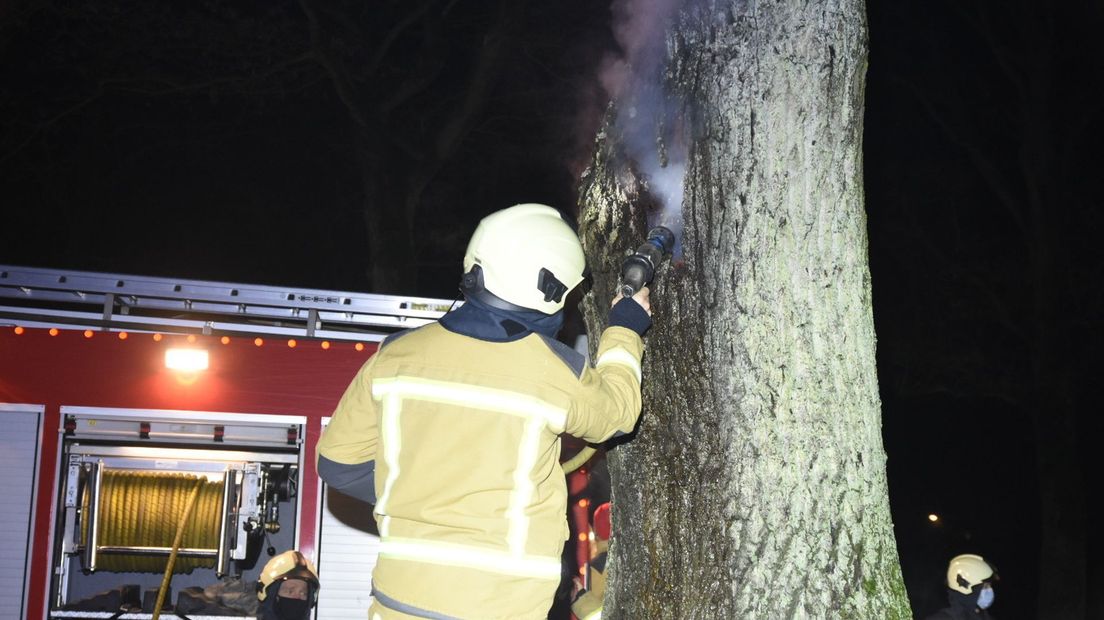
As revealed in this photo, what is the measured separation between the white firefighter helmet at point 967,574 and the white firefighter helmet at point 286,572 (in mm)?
3679

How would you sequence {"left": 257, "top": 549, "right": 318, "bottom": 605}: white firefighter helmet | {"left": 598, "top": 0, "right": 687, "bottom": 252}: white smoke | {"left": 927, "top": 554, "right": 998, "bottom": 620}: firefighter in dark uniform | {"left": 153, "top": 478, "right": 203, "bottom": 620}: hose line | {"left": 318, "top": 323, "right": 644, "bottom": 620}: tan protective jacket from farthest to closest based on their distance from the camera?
{"left": 257, "top": 549, "right": 318, "bottom": 605}: white firefighter helmet
{"left": 153, "top": 478, "right": 203, "bottom": 620}: hose line
{"left": 927, "top": 554, "right": 998, "bottom": 620}: firefighter in dark uniform
{"left": 598, "top": 0, "right": 687, "bottom": 252}: white smoke
{"left": 318, "top": 323, "right": 644, "bottom": 620}: tan protective jacket

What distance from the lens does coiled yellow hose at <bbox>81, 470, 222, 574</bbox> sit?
6.35 meters

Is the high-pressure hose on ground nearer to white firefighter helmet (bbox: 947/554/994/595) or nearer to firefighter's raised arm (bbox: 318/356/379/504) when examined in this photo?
firefighter's raised arm (bbox: 318/356/379/504)

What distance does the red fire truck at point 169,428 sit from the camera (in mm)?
6211

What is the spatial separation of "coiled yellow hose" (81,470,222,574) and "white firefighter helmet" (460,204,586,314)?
4.25 meters

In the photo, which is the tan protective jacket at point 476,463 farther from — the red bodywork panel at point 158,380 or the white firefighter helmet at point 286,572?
the red bodywork panel at point 158,380

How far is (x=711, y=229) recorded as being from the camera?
3053 millimetres

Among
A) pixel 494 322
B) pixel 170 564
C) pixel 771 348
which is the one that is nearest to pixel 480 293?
pixel 494 322

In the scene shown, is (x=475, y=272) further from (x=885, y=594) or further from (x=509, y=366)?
(x=885, y=594)

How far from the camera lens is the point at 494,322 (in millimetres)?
2865

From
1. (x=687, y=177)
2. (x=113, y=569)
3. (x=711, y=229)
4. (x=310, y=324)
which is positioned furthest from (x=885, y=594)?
(x=113, y=569)

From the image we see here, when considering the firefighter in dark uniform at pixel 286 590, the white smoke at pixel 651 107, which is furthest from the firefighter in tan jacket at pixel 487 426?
the firefighter in dark uniform at pixel 286 590

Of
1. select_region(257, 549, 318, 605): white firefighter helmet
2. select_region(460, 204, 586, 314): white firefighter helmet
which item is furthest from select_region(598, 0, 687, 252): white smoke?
select_region(257, 549, 318, 605): white firefighter helmet

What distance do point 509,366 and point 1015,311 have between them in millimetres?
14090
